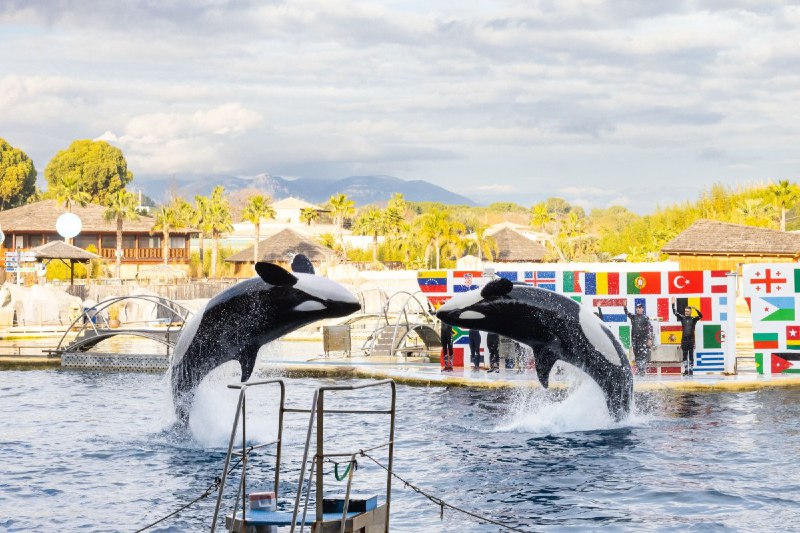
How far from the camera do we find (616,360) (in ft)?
63.7

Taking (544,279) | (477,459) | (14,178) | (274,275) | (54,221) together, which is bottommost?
(477,459)

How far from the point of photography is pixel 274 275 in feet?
52.5

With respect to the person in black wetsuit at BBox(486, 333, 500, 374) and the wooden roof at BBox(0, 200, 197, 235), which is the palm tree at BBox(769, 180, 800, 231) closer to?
the wooden roof at BBox(0, 200, 197, 235)

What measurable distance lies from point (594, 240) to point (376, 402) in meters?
91.3

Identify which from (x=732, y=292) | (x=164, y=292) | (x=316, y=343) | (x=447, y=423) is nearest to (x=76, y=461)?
(x=447, y=423)

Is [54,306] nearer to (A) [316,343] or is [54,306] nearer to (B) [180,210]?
(A) [316,343]

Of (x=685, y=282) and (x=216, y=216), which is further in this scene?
(x=216, y=216)

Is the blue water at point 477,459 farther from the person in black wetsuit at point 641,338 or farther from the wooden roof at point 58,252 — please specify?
the wooden roof at point 58,252

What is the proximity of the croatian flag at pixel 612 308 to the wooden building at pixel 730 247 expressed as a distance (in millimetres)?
31088

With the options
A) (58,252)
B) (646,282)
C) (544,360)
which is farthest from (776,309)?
(58,252)

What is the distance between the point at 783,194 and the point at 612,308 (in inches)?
2144

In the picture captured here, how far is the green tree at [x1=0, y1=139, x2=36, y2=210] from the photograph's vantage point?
12362 cm

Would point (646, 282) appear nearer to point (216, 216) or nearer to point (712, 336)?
point (712, 336)

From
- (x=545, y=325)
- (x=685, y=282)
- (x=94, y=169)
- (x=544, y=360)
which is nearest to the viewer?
(x=545, y=325)
